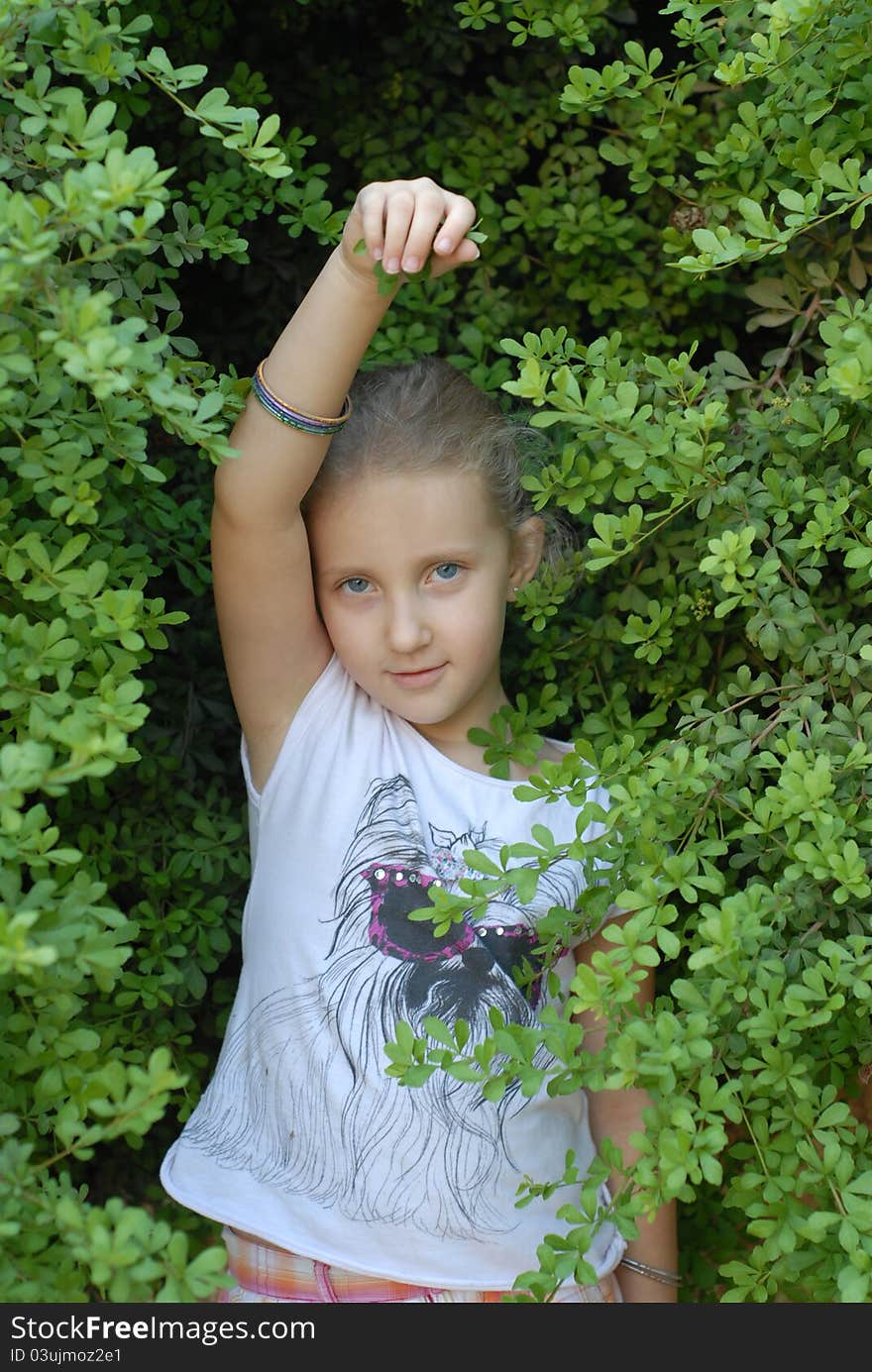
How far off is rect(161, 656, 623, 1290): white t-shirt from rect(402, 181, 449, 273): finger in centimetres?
56

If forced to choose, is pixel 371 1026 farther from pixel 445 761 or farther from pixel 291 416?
pixel 291 416

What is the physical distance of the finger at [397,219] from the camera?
1438 millimetres

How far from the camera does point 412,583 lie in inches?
66.8

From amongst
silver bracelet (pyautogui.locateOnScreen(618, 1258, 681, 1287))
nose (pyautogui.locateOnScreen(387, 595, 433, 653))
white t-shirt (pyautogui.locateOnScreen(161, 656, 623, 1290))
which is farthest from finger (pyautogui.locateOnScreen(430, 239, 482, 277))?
silver bracelet (pyautogui.locateOnScreen(618, 1258, 681, 1287))

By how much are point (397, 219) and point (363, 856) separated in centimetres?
74

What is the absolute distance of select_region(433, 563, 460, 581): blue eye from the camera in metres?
1.72

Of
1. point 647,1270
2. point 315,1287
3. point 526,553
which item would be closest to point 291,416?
point 526,553

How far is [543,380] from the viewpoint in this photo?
142 cm

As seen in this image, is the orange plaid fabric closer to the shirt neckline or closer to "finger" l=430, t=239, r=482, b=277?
the shirt neckline

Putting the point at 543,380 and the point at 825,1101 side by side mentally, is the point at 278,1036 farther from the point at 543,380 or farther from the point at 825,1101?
the point at 543,380

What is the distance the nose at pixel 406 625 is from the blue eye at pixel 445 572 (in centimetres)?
5

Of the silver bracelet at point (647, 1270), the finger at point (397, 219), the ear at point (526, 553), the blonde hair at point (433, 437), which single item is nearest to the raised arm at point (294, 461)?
the finger at point (397, 219)

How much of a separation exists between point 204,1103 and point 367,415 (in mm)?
892
